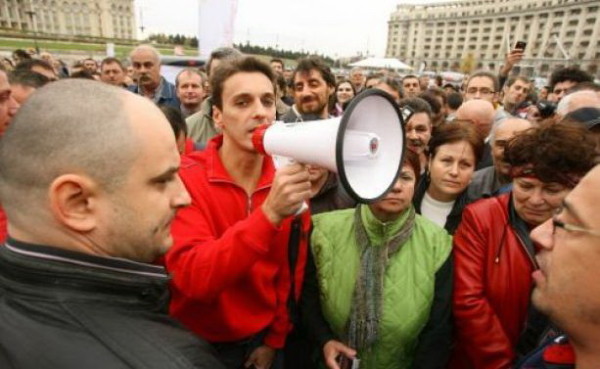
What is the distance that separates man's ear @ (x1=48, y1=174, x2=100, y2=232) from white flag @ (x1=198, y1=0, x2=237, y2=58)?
20.5ft

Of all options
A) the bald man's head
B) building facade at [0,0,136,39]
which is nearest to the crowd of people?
the bald man's head

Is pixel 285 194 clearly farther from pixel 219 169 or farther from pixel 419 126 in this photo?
pixel 419 126

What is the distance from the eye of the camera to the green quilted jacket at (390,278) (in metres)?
1.97

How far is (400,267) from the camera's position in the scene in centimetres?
200

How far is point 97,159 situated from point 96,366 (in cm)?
51

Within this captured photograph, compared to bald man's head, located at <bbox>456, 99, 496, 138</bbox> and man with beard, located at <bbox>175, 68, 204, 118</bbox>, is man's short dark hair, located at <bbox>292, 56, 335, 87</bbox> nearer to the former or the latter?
bald man's head, located at <bbox>456, 99, 496, 138</bbox>

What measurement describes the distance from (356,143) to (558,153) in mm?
1163

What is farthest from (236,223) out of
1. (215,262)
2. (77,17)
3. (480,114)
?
(77,17)

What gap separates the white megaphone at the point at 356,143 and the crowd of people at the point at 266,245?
0.23ft

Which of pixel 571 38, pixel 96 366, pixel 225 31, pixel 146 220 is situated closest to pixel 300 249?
pixel 146 220

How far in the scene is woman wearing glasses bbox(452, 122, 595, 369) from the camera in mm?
1939

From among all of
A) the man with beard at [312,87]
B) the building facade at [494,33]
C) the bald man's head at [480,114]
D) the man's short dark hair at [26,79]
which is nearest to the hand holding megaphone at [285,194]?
the man with beard at [312,87]

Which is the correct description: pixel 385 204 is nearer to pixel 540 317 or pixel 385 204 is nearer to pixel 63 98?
pixel 540 317

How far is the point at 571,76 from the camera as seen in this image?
19.0 ft
